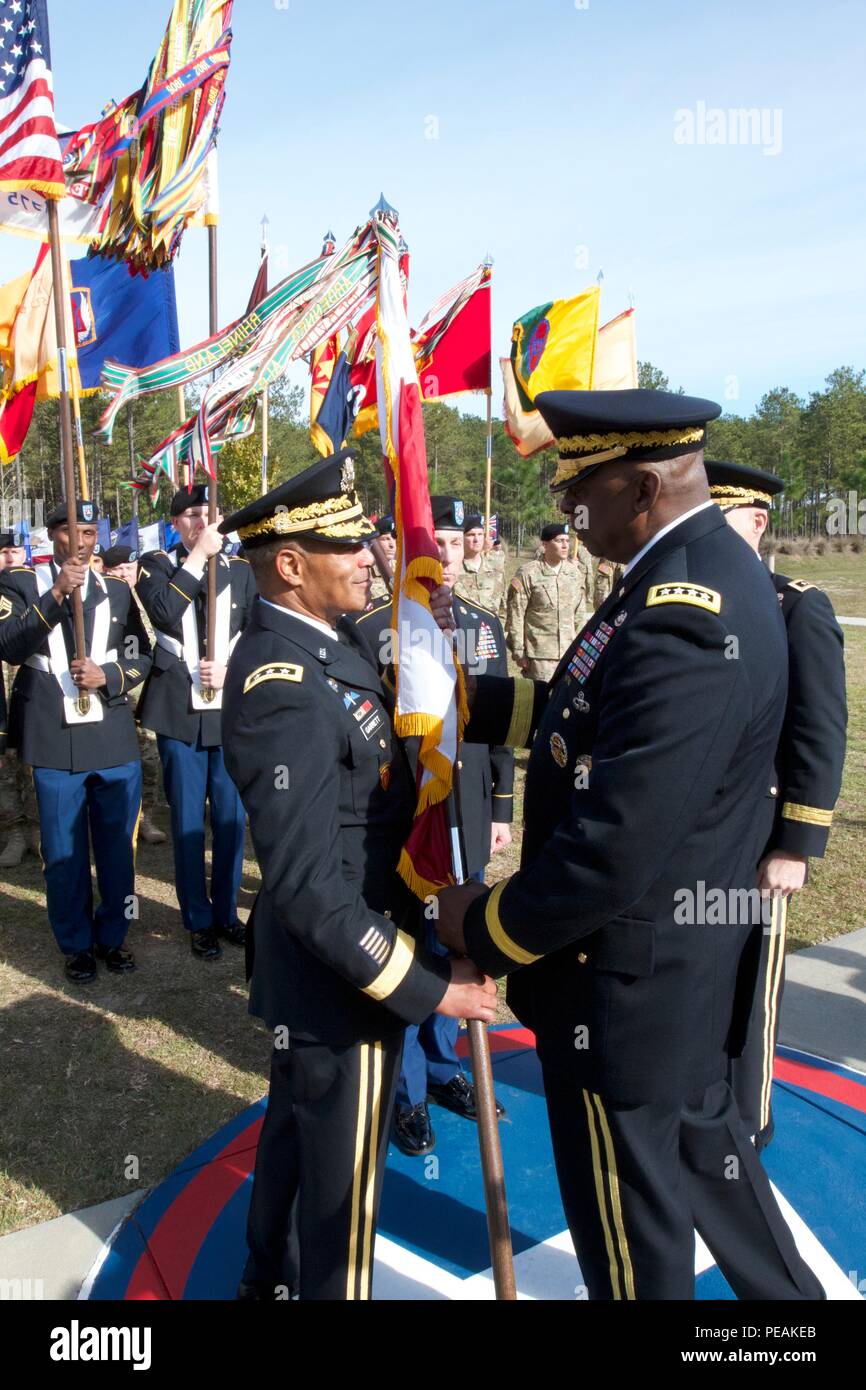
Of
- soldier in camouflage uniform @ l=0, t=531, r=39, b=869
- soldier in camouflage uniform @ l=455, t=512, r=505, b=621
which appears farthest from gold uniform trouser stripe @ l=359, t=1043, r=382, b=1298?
soldier in camouflage uniform @ l=455, t=512, r=505, b=621

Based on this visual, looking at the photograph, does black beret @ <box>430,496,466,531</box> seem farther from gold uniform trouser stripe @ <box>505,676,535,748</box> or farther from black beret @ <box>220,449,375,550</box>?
black beret @ <box>220,449,375,550</box>

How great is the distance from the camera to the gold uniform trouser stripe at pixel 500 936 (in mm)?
2004

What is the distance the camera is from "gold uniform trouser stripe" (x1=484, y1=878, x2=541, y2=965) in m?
2.00

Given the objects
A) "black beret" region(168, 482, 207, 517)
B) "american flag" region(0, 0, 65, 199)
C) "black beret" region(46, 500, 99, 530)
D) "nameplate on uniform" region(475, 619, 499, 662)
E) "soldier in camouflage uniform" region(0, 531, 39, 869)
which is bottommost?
"soldier in camouflage uniform" region(0, 531, 39, 869)

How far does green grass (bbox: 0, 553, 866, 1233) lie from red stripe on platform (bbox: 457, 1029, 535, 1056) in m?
0.24

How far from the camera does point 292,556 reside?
2.36 m

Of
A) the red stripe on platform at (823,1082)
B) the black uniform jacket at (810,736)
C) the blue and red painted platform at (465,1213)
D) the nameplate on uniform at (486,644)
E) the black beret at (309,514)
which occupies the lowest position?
the blue and red painted platform at (465,1213)

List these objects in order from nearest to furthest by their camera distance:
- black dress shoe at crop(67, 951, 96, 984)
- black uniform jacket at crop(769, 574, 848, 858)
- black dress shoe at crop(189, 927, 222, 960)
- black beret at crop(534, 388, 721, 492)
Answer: black beret at crop(534, 388, 721, 492) < black uniform jacket at crop(769, 574, 848, 858) < black dress shoe at crop(67, 951, 96, 984) < black dress shoe at crop(189, 927, 222, 960)

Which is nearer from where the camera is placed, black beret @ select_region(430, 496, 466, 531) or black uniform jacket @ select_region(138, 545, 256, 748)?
black beret @ select_region(430, 496, 466, 531)

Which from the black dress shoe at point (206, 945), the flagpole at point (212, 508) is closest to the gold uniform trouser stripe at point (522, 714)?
the flagpole at point (212, 508)

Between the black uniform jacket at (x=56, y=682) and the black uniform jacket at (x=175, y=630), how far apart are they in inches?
4.3

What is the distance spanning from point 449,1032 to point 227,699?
2.06 m

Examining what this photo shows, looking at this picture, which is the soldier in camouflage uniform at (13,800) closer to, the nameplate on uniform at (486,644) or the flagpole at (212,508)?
the flagpole at (212,508)

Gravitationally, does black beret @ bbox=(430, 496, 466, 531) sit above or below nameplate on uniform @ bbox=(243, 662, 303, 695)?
above
